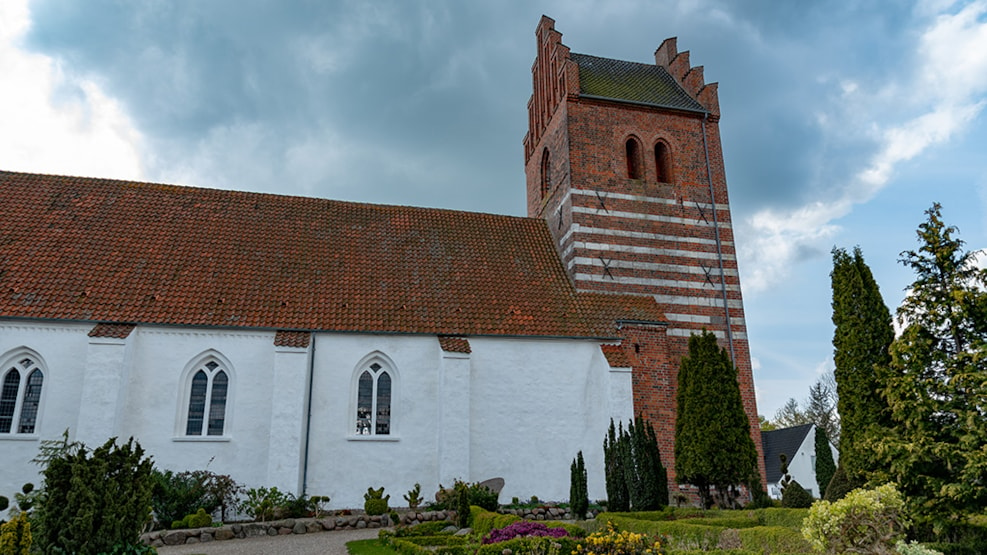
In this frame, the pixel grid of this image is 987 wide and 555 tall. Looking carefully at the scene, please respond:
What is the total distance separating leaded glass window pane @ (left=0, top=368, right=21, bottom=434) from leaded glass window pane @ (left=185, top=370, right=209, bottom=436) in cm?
375

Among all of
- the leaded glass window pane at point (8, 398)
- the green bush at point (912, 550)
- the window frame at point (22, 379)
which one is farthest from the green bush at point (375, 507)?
the green bush at point (912, 550)

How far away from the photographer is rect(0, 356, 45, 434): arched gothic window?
14.8m

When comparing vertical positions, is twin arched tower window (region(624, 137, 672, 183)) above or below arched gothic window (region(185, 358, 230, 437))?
above

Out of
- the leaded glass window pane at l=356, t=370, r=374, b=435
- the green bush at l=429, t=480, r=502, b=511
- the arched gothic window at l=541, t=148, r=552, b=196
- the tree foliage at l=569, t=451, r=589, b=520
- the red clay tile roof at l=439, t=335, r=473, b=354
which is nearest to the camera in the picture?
the tree foliage at l=569, t=451, r=589, b=520

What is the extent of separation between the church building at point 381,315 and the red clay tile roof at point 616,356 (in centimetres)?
5

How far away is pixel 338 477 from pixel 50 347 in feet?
24.3

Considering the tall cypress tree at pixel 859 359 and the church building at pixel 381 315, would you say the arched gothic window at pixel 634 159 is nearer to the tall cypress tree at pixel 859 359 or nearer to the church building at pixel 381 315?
the church building at pixel 381 315

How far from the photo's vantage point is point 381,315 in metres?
17.4

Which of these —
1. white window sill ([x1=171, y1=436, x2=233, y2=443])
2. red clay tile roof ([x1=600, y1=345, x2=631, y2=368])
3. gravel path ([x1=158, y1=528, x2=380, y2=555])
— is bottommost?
gravel path ([x1=158, y1=528, x2=380, y2=555])

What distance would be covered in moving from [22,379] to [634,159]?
18.4 m

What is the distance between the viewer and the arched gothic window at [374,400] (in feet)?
54.4

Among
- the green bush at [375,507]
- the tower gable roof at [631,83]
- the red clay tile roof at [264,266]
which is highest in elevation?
the tower gable roof at [631,83]

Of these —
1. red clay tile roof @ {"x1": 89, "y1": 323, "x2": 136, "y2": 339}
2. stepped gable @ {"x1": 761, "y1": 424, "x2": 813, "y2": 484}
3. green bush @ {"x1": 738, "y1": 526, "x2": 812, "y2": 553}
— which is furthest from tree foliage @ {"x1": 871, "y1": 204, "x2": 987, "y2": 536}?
stepped gable @ {"x1": 761, "y1": 424, "x2": 813, "y2": 484}

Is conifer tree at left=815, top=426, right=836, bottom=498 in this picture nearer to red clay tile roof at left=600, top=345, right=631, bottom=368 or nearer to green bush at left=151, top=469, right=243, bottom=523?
red clay tile roof at left=600, top=345, right=631, bottom=368
